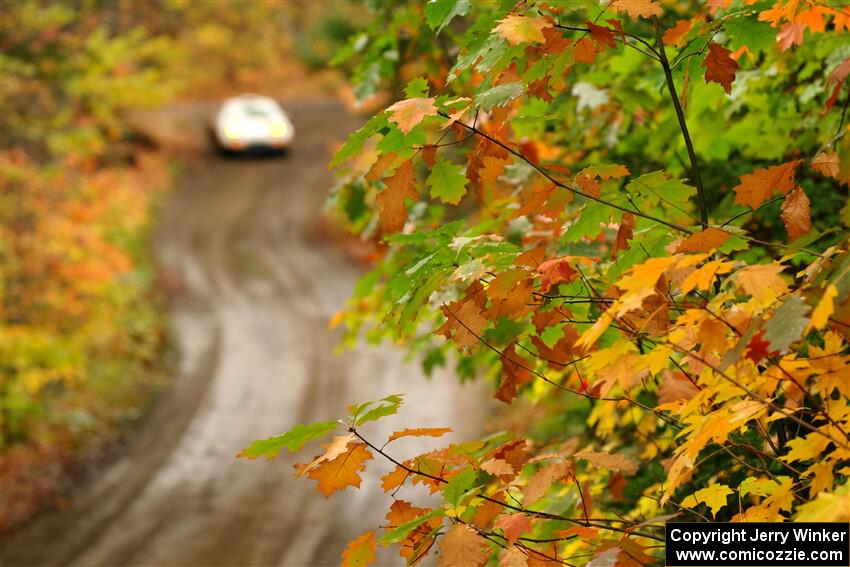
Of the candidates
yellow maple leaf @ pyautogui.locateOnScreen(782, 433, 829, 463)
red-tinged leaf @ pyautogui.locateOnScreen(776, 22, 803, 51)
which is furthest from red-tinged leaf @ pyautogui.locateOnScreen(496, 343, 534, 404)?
red-tinged leaf @ pyautogui.locateOnScreen(776, 22, 803, 51)

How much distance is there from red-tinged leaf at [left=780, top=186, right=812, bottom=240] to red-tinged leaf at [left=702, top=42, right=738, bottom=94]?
0.38 meters

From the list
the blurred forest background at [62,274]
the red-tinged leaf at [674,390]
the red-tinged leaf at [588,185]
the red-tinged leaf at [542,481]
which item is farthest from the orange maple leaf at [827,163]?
the blurred forest background at [62,274]

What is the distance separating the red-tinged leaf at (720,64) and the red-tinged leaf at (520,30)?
562 millimetres

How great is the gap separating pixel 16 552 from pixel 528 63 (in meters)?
10.3

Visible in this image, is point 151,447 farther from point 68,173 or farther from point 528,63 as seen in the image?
point 528,63

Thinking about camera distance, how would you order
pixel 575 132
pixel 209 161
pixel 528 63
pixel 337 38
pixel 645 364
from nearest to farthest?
1. pixel 645 364
2. pixel 528 63
3. pixel 575 132
4. pixel 337 38
5. pixel 209 161

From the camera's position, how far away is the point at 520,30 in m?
2.39

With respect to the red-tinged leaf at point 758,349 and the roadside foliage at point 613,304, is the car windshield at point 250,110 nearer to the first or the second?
the roadside foliage at point 613,304

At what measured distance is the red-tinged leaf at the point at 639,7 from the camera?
2.45 m

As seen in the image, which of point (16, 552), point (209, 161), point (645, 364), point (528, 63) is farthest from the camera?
point (209, 161)

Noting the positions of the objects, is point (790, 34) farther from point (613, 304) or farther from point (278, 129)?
point (278, 129)

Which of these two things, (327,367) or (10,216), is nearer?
(10,216)

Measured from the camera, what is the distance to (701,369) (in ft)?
8.66

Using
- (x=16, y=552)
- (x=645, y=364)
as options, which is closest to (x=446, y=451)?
(x=645, y=364)
